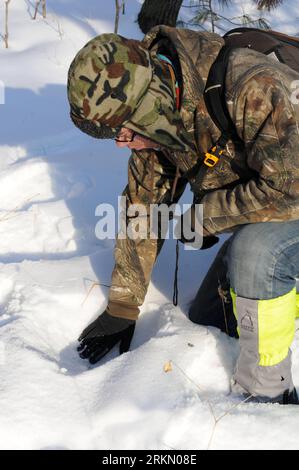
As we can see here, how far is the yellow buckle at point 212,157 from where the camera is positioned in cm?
169

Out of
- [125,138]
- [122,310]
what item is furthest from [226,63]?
[122,310]

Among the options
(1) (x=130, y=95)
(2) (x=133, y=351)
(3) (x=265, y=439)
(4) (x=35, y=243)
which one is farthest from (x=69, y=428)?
(4) (x=35, y=243)

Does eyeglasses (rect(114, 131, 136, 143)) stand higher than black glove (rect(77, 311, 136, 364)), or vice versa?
eyeglasses (rect(114, 131, 136, 143))

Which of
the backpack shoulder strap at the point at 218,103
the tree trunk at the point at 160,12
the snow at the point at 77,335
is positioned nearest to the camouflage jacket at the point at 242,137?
the backpack shoulder strap at the point at 218,103

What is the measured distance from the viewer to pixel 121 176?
320cm

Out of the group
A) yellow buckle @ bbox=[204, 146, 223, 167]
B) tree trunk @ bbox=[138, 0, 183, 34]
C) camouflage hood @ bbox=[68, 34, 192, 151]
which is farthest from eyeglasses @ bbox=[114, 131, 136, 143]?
→ tree trunk @ bbox=[138, 0, 183, 34]

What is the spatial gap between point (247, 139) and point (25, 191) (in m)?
1.72

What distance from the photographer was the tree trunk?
4527mm

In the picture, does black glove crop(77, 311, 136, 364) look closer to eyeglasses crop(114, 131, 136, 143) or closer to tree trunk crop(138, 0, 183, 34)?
eyeglasses crop(114, 131, 136, 143)

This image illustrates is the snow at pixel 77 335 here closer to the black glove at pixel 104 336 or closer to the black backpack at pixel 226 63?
the black glove at pixel 104 336

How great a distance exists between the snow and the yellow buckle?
24.4 inches

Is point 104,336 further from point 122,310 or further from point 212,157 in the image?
point 212,157

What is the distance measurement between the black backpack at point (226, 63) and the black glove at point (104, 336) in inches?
28.2
